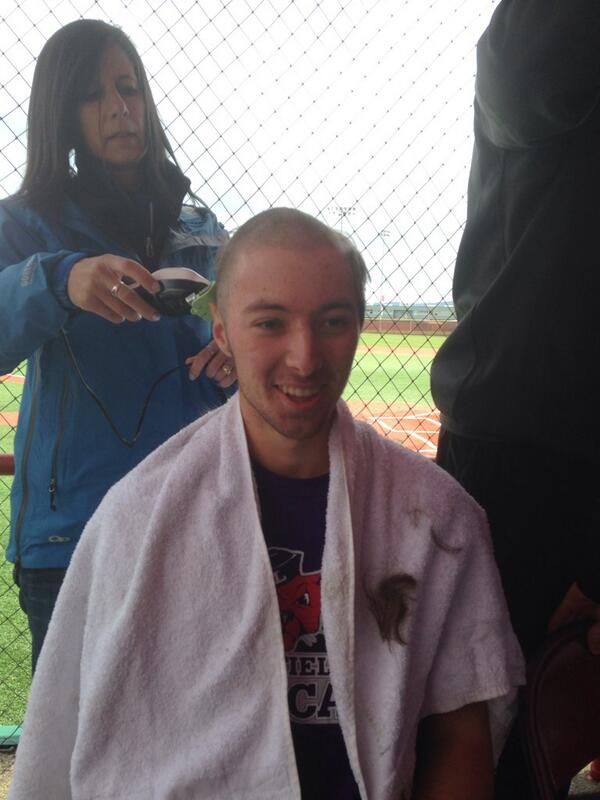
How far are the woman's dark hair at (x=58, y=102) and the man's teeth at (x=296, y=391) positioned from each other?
0.59m

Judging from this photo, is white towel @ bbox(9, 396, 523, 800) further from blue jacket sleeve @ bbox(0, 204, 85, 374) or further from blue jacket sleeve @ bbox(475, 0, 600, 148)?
blue jacket sleeve @ bbox(475, 0, 600, 148)

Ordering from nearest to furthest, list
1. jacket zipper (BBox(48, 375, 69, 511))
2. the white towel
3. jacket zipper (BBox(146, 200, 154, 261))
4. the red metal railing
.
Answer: the white towel < jacket zipper (BBox(48, 375, 69, 511)) < jacket zipper (BBox(146, 200, 154, 261)) < the red metal railing

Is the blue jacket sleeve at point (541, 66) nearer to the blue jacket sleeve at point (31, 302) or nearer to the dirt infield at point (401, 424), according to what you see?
the blue jacket sleeve at point (31, 302)

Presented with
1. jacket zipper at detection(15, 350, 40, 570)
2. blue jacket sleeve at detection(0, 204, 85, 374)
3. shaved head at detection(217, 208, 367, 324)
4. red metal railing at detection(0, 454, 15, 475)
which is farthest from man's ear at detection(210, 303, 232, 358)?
red metal railing at detection(0, 454, 15, 475)

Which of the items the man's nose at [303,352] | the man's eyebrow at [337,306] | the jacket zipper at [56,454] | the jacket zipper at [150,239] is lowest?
the jacket zipper at [56,454]

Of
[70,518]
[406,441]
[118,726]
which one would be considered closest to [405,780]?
[118,726]

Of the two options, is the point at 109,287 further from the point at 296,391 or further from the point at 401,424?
→ the point at 401,424

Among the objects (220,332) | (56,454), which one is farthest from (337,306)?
(56,454)

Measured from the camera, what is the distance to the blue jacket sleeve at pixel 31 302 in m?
1.14

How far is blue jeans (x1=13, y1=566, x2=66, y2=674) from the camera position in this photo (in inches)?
49.9

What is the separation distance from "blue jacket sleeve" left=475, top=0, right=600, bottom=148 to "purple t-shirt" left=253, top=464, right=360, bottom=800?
617mm

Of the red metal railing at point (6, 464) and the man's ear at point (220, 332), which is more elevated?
the man's ear at point (220, 332)

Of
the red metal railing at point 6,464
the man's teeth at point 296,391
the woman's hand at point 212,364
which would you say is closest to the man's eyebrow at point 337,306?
the man's teeth at point 296,391

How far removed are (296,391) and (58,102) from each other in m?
0.71
